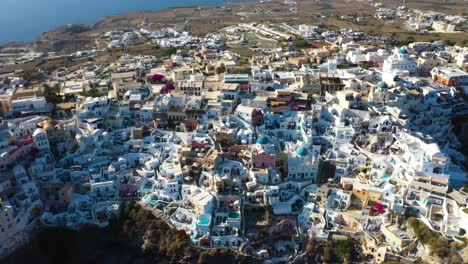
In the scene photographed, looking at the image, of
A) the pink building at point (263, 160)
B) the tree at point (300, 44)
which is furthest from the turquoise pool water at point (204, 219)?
the tree at point (300, 44)

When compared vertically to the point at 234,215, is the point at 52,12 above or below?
above

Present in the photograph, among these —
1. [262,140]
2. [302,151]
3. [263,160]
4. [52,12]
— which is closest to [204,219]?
[263,160]

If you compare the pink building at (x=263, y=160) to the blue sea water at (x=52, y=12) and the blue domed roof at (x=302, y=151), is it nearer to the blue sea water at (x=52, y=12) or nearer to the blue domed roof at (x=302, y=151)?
the blue domed roof at (x=302, y=151)

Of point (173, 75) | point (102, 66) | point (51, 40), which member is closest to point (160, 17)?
point (51, 40)

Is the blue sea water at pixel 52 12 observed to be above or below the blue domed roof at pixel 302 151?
above

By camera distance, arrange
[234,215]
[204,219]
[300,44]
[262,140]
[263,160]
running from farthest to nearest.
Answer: [300,44]
[262,140]
[263,160]
[234,215]
[204,219]

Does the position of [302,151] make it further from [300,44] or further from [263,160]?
[300,44]

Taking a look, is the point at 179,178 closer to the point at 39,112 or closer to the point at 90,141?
the point at 90,141

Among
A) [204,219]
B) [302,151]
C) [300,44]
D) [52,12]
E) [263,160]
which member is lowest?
[204,219]
